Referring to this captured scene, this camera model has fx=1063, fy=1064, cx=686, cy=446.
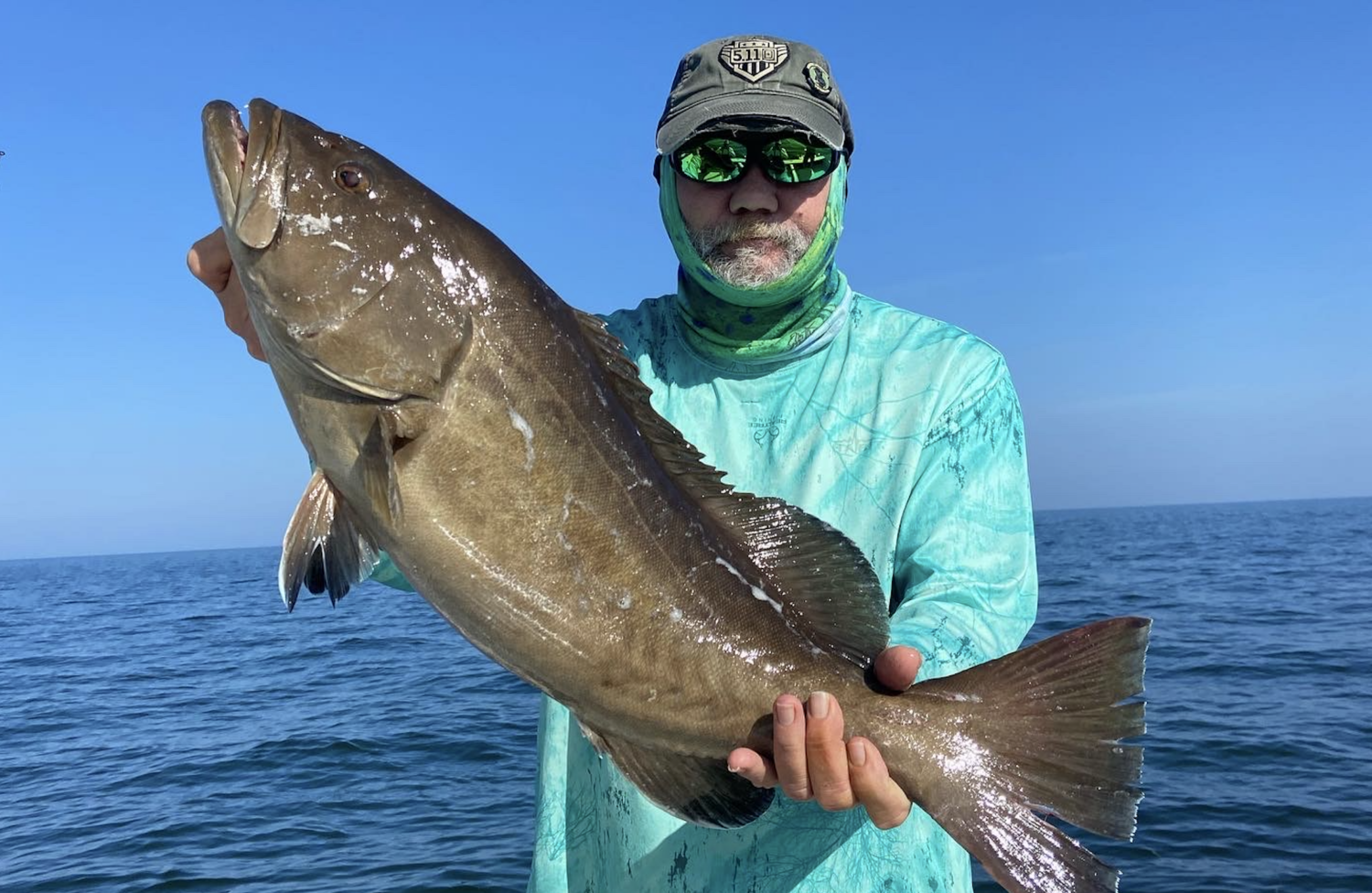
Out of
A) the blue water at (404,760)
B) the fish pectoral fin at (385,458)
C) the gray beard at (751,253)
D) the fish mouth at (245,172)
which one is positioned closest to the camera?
the fish pectoral fin at (385,458)

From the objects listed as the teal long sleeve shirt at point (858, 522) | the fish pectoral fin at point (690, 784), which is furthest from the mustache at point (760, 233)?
the fish pectoral fin at point (690, 784)

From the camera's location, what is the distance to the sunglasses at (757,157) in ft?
10.9

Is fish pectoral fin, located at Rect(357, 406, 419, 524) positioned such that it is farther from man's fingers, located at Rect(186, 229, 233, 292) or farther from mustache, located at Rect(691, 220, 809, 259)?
mustache, located at Rect(691, 220, 809, 259)

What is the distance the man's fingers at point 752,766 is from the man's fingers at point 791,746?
5 centimetres

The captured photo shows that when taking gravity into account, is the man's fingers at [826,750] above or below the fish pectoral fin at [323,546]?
below

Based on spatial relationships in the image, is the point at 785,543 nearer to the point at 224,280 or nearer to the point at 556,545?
the point at 556,545

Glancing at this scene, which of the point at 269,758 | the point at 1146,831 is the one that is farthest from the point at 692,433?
the point at 269,758

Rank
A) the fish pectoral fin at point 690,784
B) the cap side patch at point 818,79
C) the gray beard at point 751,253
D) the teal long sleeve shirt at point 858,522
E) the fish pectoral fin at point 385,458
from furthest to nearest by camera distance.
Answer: the cap side patch at point 818,79 < the gray beard at point 751,253 < the teal long sleeve shirt at point 858,522 < the fish pectoral fin at point 690,784 < the fish pectoral fin at point 385,458

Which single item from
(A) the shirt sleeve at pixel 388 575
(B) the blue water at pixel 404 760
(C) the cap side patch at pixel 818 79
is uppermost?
(C) the cap side patch at pixel 818 79

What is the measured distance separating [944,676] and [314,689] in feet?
61.3

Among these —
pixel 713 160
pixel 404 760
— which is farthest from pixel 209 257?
pixel 404 760

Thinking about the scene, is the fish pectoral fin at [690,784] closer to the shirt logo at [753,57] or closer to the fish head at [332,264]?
the fish head at [332,264]

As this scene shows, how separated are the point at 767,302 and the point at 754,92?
0.66 m

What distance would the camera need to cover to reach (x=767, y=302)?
10.9ft
